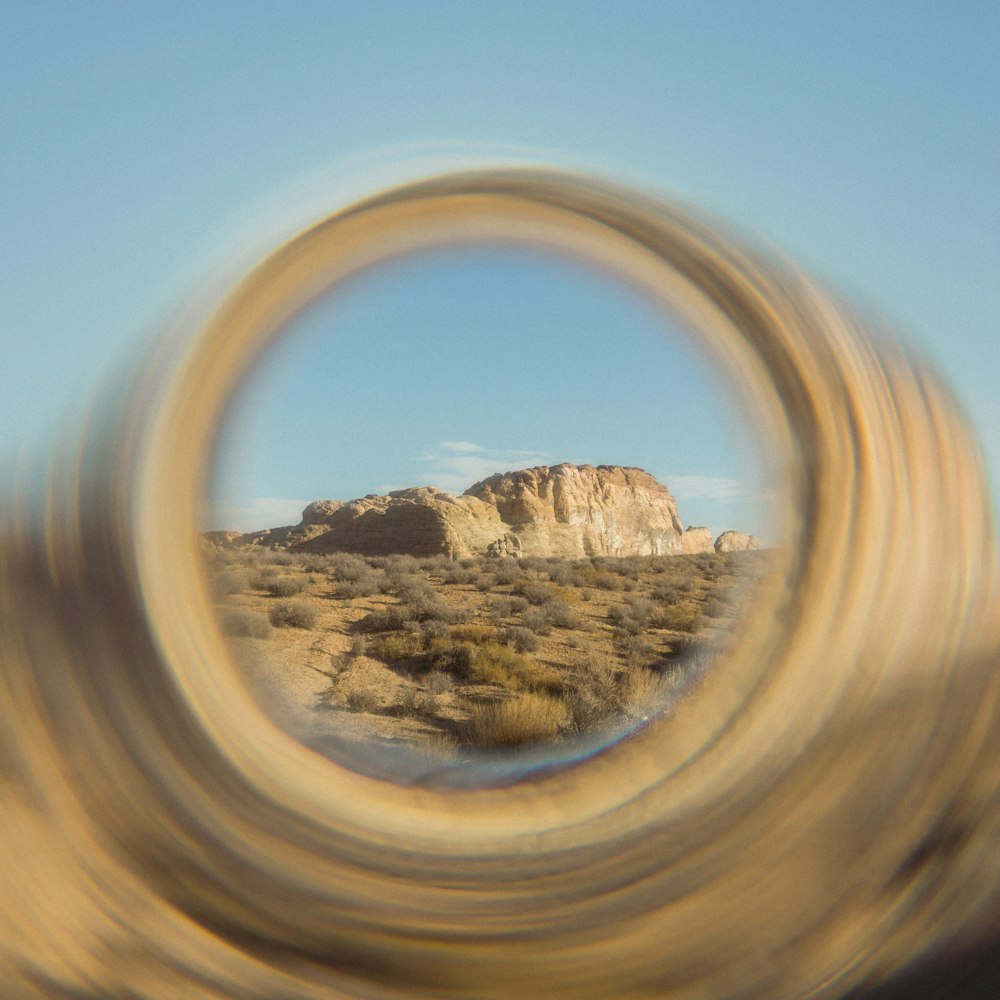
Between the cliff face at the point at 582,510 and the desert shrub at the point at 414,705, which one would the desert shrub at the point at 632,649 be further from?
the cliff face at the point at 582,510

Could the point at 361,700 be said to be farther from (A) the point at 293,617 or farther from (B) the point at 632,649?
(B) the point at 632,649

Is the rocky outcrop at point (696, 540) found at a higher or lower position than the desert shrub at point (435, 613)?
A: higher

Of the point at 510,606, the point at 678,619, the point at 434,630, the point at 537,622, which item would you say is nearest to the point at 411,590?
the point at 510,606

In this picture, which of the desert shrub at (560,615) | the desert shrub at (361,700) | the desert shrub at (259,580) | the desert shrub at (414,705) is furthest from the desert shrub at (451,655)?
the desert shrub at (259,580)

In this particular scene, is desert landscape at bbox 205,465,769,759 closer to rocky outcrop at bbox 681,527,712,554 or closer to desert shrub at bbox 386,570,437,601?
desert shrub at bbox 386,570,437,601

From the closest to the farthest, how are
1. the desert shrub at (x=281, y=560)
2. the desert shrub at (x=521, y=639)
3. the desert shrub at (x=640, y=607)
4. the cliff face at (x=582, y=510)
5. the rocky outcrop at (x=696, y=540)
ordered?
the desert shrub at (x=521, y=639) < the desert shrub at (x=640, y=607) < the desert shrub at (x=281, y=560) < the cliff face at (x=582, y=510) < the rocky outcrop at (x=696, y=540)

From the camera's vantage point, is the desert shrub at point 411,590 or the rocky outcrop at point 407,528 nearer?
the desert shrub at point 411,590
